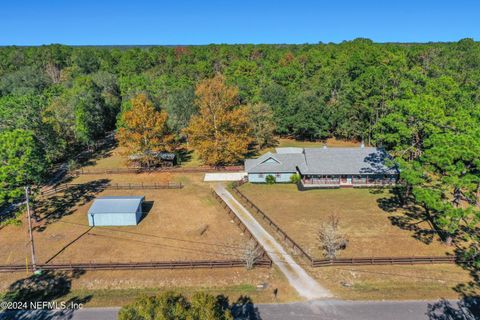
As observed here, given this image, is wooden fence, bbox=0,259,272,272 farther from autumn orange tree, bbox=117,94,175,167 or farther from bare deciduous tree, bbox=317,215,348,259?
autumn orange tree, bbox=117,94,175,167

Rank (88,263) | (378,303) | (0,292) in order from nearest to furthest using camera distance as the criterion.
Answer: (378,303) → (0,292) → (88,263)

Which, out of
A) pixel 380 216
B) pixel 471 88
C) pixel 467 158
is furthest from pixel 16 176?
pixel 471 88

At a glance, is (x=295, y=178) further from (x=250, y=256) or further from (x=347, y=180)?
(x=250, y=256)

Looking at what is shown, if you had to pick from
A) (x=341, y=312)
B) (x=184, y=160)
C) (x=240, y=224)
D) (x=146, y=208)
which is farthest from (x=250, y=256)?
(x=184, y=160)

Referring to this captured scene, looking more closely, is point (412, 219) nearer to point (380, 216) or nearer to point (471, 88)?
point (380, 216)

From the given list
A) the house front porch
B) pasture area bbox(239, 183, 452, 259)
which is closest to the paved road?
pasture area bbox(239, 183, 452, 259)

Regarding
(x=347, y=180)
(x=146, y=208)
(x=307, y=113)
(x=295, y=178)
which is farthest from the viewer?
(x=307, y=113)

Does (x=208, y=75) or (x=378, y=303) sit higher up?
(x=208, y=75)
